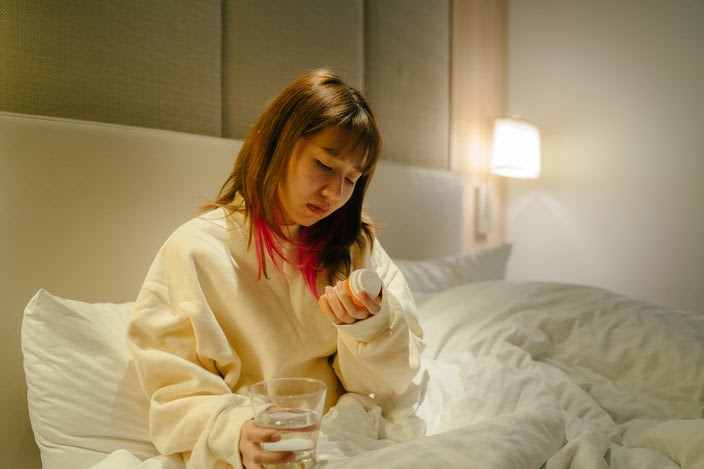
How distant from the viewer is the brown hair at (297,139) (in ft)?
3.10

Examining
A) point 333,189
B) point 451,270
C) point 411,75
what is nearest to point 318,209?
point 333,189

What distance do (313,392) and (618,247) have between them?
7.71ft

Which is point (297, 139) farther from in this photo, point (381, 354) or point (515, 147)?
point (515, 147)

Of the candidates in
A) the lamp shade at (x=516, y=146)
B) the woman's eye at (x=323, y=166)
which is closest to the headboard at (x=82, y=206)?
the woman's eye at (x=323, y=166)

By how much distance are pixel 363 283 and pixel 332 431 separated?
0.88 ft

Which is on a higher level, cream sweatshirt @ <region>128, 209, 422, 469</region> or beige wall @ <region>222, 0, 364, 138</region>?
beige wall @ <region>222, 0, 364, 138</region>

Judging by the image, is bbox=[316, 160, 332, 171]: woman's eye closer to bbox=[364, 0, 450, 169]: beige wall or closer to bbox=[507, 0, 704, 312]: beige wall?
bbox=[364, 0, 450, 169]: beige wall

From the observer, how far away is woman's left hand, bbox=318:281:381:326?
2.73 ft

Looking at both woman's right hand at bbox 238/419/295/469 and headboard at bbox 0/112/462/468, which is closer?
woman's right hand at bbox 238/419/295/469

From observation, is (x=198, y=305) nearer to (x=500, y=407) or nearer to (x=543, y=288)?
(x=500, y=407)

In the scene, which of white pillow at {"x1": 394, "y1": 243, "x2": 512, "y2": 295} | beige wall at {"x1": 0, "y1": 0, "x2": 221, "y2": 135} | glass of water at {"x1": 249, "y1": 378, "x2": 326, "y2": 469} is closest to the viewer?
glass of water at {"x1": 249, "y1": 378, "x2": 326, "y2": 469}

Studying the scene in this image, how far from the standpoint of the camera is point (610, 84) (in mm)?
2605

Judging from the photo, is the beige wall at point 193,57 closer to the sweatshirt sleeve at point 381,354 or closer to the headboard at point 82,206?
the headboard at point 82,206

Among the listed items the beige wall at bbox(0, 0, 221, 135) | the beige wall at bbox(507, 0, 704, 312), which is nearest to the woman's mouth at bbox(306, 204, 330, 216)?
the beige wall at bbox(0, 0, 221, 135)
